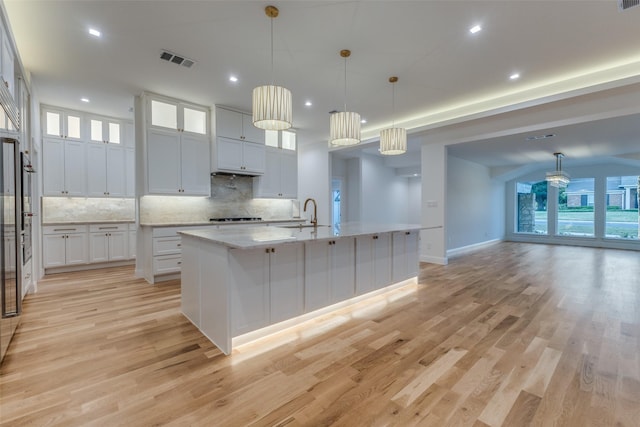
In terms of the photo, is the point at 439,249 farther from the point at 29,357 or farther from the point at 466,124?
the point at 29,357

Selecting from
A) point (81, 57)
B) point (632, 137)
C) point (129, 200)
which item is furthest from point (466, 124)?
point (129, 200)

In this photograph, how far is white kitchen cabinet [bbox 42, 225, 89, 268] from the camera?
4.93 meters

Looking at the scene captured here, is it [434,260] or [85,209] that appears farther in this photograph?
[434,260]

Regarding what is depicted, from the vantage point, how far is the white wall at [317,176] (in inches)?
303

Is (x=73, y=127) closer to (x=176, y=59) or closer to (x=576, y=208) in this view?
(x=176, y=59)

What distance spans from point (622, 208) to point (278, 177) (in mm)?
9779

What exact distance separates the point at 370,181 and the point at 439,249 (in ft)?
11.6

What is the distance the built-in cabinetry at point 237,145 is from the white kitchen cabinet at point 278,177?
330 mm

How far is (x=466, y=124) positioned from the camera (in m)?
5.38

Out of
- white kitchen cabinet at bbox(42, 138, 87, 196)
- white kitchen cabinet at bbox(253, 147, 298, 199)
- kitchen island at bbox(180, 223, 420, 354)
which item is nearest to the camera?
kitchen island at bbox(180, 223, 420, 354)

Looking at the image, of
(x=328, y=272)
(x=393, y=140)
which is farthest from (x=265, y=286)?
(x=393, y=140)

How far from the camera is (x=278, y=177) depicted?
6324 mm

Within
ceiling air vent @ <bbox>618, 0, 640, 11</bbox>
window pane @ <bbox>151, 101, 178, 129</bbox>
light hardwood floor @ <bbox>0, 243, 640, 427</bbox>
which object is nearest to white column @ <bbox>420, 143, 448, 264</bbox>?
light hardwood floor @ <bbox>0, 243, 640, 427</bbox>

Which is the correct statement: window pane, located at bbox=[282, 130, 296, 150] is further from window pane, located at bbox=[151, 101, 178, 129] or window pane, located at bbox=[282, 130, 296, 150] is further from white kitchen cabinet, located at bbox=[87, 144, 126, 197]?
white kitchen cabinet, located at bbox=[87, 144, 126, 197]
